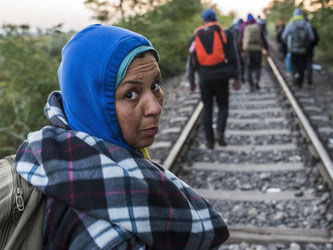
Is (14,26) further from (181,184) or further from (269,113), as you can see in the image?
(181,184)

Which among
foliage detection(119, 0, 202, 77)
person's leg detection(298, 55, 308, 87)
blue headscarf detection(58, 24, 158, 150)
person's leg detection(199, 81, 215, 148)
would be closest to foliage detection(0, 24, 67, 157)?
person's leg detection(199, 81, 215, 148)

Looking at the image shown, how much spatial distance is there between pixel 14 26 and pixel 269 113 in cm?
526

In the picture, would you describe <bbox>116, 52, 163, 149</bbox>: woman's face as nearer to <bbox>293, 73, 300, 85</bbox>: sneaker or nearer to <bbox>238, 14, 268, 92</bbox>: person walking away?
<bbox>238, 14, 268, 92</bbox>: person walking away

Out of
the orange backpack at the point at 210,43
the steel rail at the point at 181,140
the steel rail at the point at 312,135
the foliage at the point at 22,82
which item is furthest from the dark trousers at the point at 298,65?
the foliage at the point at 22,82

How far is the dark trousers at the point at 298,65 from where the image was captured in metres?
8.95

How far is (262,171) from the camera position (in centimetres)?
→ 459

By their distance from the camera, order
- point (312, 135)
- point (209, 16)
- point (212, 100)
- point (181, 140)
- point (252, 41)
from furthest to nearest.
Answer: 1. point (252, 41)
2. point (212, 100)
3. point (181, 140)
4. point (312, 135)
5. point (209, 16)

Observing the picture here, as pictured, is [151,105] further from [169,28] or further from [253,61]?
[169,28]

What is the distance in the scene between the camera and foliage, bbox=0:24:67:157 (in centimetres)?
592

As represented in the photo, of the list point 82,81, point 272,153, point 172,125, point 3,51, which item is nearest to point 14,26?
point 3,51

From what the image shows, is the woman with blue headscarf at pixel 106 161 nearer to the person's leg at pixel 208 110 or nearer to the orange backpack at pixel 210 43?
the orange backpack at pixel 210 43

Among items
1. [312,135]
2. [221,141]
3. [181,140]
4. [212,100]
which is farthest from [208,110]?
[312,135]

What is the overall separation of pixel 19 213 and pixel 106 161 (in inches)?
11.7

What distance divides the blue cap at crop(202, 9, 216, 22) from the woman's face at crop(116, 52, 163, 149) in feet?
12.7
